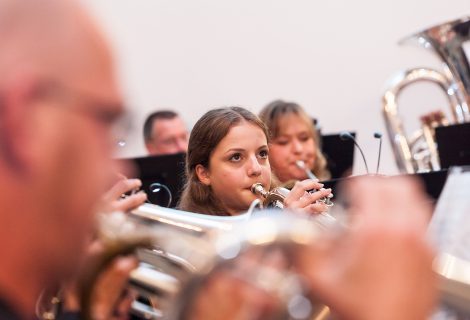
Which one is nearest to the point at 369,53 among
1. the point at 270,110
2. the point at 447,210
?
the point at 270,110

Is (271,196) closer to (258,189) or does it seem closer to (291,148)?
(258,189)

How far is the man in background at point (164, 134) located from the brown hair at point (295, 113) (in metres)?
0.76

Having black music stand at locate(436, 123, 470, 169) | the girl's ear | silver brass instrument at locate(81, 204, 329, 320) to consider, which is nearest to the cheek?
black music stand at locate(436, 123, 470, 169)

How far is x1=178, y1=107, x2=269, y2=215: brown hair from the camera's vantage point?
304cm

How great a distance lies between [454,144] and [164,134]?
183cm

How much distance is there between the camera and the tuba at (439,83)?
192 inches

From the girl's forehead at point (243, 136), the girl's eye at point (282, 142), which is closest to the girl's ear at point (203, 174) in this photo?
the girl's forehead at point (243, 136)

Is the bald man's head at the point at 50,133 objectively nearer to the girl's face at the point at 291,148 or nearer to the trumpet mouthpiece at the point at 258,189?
the trumpet mouthpiece at the point at 258,189

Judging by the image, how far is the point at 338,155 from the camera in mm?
4277

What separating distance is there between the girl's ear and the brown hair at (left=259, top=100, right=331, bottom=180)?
103cm

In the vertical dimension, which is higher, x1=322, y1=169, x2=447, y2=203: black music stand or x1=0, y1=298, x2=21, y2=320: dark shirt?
x1=0, y1=298, x2=21, y2=320: dark shirt

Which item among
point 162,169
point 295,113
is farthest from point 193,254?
point 295,113

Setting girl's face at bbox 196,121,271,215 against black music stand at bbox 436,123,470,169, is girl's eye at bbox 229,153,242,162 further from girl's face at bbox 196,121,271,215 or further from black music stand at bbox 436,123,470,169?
black music stand at bbox 436,123,470,169

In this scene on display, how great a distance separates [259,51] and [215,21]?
39 cm
